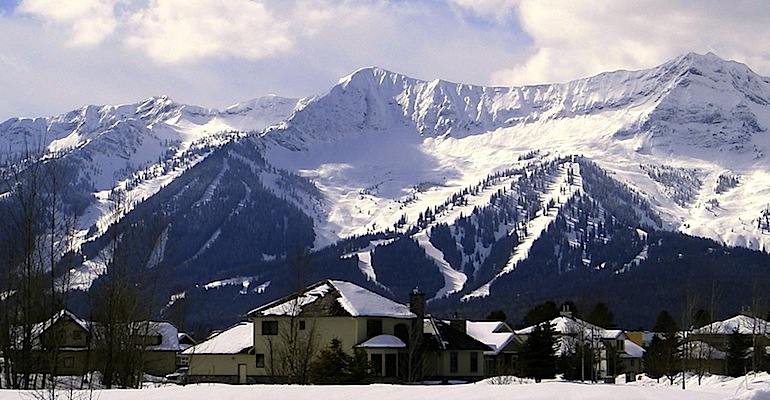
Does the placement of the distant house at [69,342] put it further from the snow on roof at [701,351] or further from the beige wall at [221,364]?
the snow on roof at [701,351]

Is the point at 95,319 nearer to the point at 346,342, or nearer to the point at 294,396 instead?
the point at 346,342

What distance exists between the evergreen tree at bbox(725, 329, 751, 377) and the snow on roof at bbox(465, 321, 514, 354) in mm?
14785

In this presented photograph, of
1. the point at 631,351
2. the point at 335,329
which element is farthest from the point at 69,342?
the point at 631,351

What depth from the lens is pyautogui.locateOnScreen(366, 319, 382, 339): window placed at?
5781cm

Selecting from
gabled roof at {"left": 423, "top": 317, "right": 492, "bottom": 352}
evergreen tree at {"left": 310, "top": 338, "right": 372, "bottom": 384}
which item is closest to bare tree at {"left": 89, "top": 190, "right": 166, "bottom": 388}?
evergreen tree at {"left": 310, "top": 338, "right": 372, "bottom": 384}

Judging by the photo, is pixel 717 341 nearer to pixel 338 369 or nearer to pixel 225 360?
pixel 225 360

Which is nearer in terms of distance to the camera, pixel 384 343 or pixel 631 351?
pixel 384 343

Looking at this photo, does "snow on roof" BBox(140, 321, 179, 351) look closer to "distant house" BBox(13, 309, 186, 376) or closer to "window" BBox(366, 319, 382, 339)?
"distant house" BBox(13, 309, 186, 376)

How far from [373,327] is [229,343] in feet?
29.5

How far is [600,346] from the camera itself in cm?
7906

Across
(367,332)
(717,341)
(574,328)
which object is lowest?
(717,341)

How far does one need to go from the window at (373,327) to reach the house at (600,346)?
1206 centimetres

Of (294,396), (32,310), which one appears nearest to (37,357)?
(32,310)

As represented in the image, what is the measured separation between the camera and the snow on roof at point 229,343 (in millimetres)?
60922
